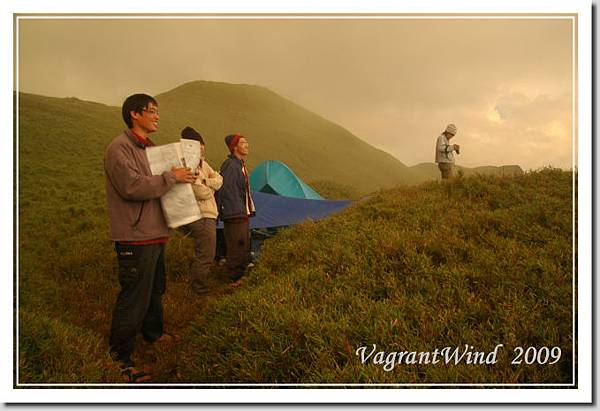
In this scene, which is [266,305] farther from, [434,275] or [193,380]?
[434,275]

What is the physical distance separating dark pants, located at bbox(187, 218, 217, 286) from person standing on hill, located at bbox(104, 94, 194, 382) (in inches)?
59.8

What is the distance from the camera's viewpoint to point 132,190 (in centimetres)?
275

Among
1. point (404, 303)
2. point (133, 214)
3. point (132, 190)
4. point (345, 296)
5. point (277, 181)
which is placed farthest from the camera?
point (277, 181)

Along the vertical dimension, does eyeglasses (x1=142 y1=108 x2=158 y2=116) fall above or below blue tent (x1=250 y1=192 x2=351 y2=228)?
above

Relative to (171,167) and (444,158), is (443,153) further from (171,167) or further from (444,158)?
(171,167)

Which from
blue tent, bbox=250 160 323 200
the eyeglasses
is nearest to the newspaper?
the eyeglasses

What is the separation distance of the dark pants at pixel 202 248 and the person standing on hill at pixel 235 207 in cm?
64

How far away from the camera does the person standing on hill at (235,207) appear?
17.5ft

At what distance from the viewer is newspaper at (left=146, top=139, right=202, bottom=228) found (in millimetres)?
3000

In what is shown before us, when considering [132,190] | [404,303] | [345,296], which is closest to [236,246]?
[345,296]

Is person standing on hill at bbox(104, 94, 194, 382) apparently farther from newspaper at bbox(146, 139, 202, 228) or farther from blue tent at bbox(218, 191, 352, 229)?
blue tent at bbox(218, 191, 352, 229)

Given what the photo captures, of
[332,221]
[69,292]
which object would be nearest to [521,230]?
[332,221]

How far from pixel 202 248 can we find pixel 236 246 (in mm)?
785

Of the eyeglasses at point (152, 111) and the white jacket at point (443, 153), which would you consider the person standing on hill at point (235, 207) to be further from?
the white jacket at point (443, 153)
